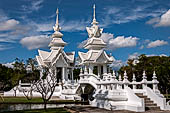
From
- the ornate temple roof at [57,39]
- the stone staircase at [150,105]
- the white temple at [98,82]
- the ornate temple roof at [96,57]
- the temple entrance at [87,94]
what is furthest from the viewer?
the ornate temple roof at [57,39]

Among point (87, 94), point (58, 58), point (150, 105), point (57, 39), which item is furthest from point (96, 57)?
point (150, 105)

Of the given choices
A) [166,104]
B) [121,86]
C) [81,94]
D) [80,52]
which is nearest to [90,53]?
[80,52]

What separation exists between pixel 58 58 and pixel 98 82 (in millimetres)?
15212

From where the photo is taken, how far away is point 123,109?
16.9 metres

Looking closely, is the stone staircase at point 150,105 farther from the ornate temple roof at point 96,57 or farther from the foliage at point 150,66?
the foliage at point 150,66

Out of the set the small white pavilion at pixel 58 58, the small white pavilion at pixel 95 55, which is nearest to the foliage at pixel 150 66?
the small white pavilion at pixel 95 55

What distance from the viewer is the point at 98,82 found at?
20.9 metres

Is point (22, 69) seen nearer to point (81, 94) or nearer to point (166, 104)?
point (81, 94)

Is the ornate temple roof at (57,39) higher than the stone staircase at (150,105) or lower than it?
higher

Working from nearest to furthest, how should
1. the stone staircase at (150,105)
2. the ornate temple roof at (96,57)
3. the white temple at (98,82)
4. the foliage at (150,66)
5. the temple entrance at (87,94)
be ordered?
the stone staircase at (150,105)
the white temple at (98,82)
the temple entrance at (87,94)
the ornate temple roof at (96,57)
the foliage at (150,66)

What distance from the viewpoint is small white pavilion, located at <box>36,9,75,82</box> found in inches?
1379

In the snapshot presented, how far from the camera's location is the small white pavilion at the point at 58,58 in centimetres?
3503

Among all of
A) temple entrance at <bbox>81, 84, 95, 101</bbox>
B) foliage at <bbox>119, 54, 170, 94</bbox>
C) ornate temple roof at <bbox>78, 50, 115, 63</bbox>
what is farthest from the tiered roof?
foliage at <bbox>119, 54, 170, 94</bbox>

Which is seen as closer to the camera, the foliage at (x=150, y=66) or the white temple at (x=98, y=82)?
the white temple at (x=98, y=82)
